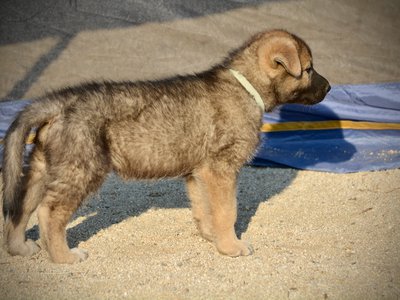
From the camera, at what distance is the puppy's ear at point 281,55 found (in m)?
5.25

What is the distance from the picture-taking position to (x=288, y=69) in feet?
17.3

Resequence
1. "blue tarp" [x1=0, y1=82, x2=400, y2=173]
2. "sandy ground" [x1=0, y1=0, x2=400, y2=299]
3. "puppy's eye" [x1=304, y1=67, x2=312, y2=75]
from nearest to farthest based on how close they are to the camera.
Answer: "sandy ground" [x1=0, y1=0, x2=400, y2=299] < "puppy's eye" [x1=304, y1=67, x2=312, y2=75] < "blue tarp" [x1=0, y1=82, x2=400, y2=173]

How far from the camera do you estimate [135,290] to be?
14.6 ft

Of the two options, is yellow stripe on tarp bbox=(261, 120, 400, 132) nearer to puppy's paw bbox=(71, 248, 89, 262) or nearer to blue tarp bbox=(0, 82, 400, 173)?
blue tarp bbox=(0, 82, 400, 173)

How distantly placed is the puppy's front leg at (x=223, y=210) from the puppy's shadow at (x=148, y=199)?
1.75 feet

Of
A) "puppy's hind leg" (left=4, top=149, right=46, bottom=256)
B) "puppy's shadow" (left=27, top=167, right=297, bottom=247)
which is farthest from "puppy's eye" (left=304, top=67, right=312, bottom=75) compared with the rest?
"puppy's hind leg" (left=4, top=149, right=46, bottom=256)

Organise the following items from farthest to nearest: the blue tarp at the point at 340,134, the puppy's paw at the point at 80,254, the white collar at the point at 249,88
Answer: the blue tarp at the point at 340,134, the white collar at the point at 249,88, the puppy's paw at the point at 80,254

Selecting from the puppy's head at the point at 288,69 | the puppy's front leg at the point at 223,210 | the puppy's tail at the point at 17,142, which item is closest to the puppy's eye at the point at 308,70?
the puppy's head at the point at 288,69

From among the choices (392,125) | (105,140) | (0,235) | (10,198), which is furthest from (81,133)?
(392,125)

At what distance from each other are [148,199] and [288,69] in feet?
7.24

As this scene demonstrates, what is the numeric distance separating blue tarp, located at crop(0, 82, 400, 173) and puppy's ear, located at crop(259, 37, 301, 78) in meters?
1.81

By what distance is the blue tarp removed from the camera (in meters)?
7.20

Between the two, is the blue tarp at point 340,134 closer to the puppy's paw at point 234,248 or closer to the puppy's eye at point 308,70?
the puppy's eye at point 308,70

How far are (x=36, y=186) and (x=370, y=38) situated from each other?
167 inches
